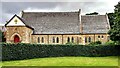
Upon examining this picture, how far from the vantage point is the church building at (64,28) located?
82312 millimetres

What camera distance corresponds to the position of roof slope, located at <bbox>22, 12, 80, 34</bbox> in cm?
8344

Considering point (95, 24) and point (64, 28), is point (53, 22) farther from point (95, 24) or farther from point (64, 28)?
point (95, 24)

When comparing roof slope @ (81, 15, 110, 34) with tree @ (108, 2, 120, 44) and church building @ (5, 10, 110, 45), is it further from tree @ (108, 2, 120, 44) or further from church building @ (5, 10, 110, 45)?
tree @ (108, 2, 120, 44)

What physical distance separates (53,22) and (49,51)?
30.6 metres

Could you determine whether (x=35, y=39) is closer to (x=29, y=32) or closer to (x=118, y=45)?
(x=29, y=32)

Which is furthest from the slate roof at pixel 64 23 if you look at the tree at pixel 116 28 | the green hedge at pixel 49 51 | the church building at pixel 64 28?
the tree at pixel 116 28

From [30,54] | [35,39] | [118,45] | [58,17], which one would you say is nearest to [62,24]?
[58,17]

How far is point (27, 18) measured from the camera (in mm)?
86500

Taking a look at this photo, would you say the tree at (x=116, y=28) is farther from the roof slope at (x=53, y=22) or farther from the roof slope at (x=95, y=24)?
the roof slope at (x=53, y=22)

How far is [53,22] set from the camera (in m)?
85.6

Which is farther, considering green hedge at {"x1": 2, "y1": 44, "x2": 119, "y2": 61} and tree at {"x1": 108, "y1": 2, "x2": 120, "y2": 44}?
tree at {"x1": 108, "y1": 2, "x2": 120, "y2": 44}

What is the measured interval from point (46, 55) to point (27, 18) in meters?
32.9

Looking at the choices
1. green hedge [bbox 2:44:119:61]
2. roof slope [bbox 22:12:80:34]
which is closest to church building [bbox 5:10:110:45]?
roof slope [bbox 22:12:80:34]

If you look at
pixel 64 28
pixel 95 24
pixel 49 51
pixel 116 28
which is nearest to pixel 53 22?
pixel 64 28
